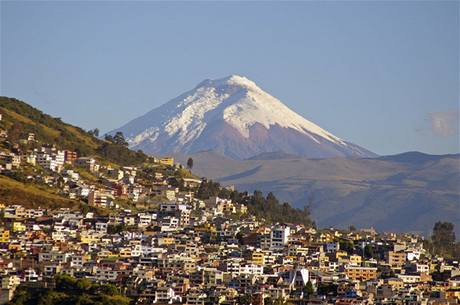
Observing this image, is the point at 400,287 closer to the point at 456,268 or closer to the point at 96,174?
the point at 456,268

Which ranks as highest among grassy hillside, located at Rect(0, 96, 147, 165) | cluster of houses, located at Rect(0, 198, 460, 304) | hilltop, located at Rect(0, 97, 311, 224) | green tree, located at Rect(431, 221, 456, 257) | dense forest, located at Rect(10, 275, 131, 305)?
grassy hillside, located at Rect(0, 96, 147, 165)

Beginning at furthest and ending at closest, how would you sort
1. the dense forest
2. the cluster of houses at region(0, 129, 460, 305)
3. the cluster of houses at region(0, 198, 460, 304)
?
the cluster of houses at region(0, 129, 460, 305), the cluster of houses at region(0, 198, 460, 304), the dense forest

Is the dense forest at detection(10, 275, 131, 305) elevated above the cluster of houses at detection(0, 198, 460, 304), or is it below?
below

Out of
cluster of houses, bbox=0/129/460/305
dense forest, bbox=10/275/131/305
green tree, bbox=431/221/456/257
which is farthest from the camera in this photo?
green tree, bbox=431/221/456/257

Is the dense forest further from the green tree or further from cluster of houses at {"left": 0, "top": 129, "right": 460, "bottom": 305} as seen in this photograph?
the green tree

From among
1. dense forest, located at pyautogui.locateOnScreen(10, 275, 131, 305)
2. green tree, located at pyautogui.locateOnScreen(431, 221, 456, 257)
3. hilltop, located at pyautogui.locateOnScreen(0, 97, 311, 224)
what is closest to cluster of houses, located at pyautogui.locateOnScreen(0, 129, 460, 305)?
hilltop, located at pyautogui.locateOnScreen(0, 97, 311, 224)

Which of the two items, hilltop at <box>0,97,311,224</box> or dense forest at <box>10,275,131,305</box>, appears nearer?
dense forest at <box>10,275,131,305</box>

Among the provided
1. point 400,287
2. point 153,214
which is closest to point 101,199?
point 153,214
